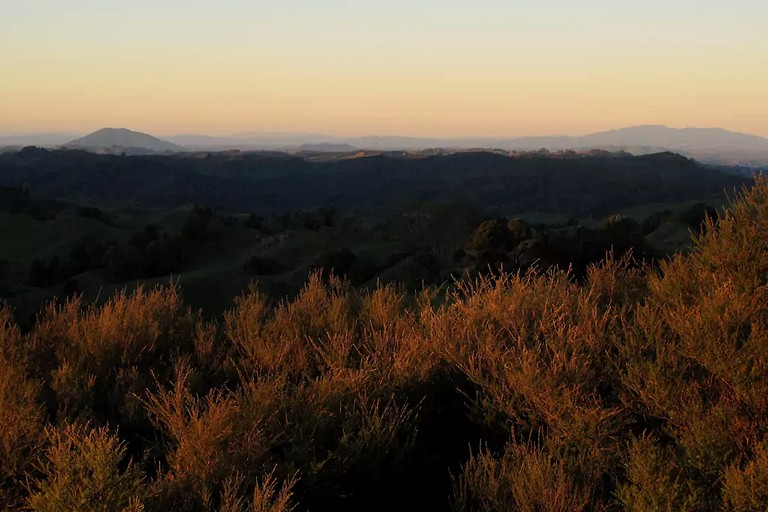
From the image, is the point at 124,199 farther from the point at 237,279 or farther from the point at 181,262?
the point at 237,279

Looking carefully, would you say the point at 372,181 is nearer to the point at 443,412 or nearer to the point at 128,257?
the point at 128,257

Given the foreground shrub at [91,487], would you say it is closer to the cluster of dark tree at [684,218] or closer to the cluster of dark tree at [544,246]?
the cluster of dark tree at [544,246]

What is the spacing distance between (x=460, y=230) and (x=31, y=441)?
43986 millimetres

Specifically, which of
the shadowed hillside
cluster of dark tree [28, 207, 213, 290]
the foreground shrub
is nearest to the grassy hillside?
the foreground shrub

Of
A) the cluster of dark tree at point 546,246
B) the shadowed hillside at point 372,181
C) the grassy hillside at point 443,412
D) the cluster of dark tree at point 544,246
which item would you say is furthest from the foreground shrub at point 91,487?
the shadowed hillside at point 372,181

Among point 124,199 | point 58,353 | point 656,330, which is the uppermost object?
point 656,330

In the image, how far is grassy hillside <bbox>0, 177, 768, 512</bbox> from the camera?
5133 millimetres

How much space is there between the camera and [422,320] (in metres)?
8.92

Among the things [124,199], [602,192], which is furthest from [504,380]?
[124,199]

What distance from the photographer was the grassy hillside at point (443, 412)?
5.13 metres

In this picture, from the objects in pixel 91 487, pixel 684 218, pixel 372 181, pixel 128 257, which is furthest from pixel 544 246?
pixel 372 181

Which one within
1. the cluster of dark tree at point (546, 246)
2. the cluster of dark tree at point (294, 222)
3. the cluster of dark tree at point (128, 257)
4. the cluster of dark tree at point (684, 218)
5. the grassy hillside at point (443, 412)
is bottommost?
the cluster of dark tree at point (128, 257)

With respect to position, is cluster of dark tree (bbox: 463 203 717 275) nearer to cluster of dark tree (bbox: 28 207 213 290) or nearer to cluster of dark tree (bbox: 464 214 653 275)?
cluster of dark tree (bbox: 464 214 653 275)

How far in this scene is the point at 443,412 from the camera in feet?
23.4
